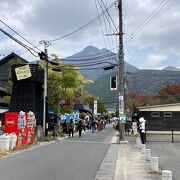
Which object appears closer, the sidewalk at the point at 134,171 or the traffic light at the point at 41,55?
the sidewalk at the point at 134,171

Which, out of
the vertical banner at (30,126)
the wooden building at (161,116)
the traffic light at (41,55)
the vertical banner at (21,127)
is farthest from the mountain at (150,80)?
the vertical banner at (21,127)

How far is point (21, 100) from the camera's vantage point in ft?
96.3

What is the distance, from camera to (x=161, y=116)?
141 feet

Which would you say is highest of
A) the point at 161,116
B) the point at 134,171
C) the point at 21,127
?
the point at 161,116

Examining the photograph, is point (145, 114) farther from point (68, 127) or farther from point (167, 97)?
point (167, 97)

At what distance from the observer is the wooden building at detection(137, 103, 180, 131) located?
42.7 meters

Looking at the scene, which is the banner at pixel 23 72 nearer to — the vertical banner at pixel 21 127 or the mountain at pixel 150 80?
the vertical banner at pixel 21 127

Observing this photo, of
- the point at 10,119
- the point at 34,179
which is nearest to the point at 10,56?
the point at 10,119

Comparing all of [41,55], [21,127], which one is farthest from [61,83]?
[21,127]

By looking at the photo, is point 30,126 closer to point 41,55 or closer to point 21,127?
point 21,127

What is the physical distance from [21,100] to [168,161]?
15871 mm

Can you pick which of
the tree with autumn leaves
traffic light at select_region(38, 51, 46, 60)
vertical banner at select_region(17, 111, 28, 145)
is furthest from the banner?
the tree with autumn leaves

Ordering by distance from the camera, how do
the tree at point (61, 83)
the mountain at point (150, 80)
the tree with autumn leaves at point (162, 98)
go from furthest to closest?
the mountain at point (150, 80)
the tree with autumn leaves at point (162, 98)
the tree at point (61, 83)

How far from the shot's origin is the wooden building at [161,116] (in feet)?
140
